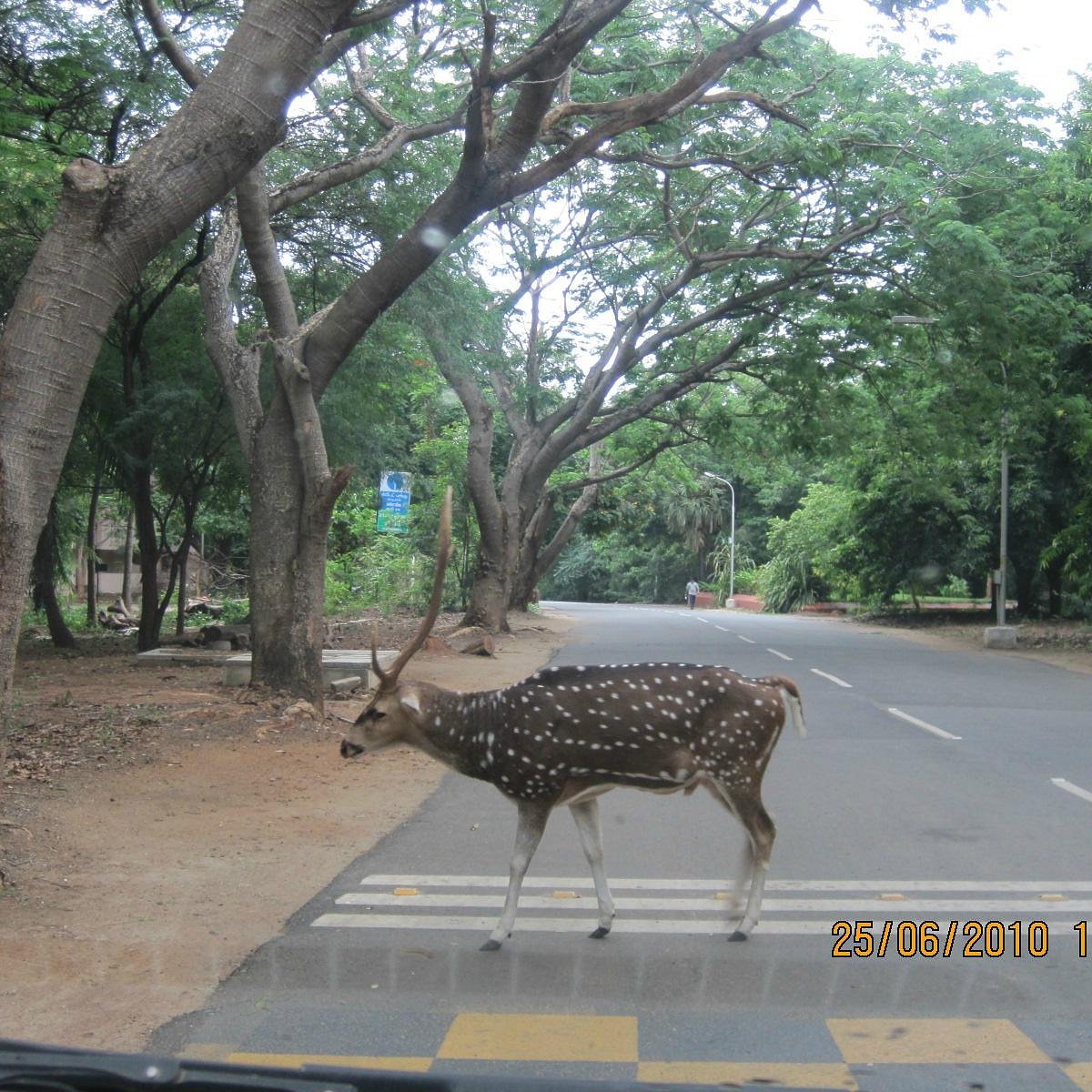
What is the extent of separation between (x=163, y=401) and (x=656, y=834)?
1249 centimetres

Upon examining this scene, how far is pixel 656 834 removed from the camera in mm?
8633

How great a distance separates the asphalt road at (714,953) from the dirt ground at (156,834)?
284mm

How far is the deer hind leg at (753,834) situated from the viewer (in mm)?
6117

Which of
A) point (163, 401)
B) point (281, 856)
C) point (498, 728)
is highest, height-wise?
point (163, 401)

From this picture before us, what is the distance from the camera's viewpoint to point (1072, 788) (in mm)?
10195

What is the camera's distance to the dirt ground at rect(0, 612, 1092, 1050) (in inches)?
213

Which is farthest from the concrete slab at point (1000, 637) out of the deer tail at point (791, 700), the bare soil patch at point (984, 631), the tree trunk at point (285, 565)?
the deer tail at point (791, 700)

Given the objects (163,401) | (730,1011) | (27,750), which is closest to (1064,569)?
(163,401)

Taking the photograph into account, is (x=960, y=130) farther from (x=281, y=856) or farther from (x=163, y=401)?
(x=281, y=856)

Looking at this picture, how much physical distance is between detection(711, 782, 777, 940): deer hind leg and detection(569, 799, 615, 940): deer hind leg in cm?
62

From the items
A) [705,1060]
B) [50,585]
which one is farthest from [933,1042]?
[50,585]

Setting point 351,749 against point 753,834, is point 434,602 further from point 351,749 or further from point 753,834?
point 753,834
